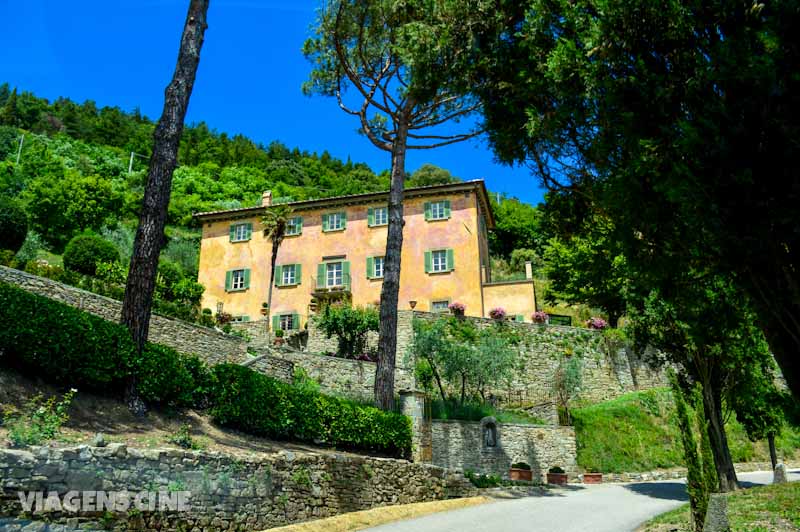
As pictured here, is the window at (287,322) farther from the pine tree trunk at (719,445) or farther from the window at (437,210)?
the pine tree trunk at (719,445)

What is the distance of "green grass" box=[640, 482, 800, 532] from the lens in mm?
8938

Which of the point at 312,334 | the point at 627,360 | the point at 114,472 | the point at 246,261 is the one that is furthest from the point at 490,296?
the point at 114,472

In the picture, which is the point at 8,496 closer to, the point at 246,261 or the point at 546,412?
the point at 546,412

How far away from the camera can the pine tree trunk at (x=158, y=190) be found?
11.2 m

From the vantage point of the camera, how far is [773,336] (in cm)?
810

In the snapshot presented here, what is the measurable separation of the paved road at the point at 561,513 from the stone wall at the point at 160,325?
30.3 feet

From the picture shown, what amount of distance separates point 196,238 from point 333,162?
31.7m

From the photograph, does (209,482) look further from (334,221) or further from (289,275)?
(334,221)

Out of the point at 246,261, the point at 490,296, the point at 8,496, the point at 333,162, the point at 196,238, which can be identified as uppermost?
the point at 333,162

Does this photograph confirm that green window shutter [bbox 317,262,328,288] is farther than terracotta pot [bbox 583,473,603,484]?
Yes

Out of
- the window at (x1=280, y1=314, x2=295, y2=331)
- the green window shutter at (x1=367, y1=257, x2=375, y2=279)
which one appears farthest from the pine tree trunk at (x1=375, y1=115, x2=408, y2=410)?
the window at (x1=280, y1=314, x2=295, y2=331)

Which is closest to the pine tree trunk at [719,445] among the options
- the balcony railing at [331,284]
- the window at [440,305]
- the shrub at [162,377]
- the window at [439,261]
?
the shrub at [162,377]

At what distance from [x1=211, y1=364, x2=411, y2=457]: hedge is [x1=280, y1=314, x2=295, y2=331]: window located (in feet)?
59.0

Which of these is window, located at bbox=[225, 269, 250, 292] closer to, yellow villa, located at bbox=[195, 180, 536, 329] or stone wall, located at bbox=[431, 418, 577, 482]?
yellow villa, located at bbox=[195, 180, 536, 329]
